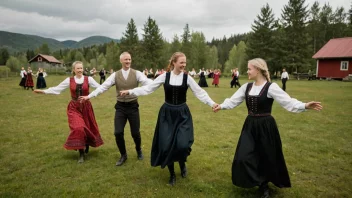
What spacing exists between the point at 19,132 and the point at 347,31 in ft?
187

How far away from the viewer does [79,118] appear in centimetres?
549

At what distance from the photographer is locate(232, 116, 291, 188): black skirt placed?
386cm

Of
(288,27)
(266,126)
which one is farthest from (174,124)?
(288,27)

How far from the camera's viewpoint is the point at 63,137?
7309 mm

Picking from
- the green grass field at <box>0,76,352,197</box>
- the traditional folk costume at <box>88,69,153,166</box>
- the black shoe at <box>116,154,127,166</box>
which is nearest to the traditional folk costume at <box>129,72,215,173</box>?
the green grass field at <box>0,76,352,197</box>

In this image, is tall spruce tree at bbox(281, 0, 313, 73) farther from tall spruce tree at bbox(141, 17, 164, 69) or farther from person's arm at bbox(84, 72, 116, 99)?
person's arm at bbox(84, 72, 116, 99)

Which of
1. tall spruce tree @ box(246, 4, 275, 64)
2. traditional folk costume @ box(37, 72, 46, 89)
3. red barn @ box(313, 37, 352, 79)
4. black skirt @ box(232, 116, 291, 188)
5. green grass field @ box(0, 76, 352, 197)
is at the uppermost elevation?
tall spruce tree @ box(246, 4, 275, 64)

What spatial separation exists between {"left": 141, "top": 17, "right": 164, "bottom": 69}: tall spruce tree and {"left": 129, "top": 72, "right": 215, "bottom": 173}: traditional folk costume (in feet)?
163

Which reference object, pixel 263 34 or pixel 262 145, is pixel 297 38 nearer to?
pixel 263 34

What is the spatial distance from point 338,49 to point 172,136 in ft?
135

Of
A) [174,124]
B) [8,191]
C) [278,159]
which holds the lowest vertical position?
[8,191]

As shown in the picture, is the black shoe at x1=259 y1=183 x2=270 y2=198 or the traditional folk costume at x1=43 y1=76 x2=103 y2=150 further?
the traditional folk costume at x1=43 y1=76 x2=103 y2=150

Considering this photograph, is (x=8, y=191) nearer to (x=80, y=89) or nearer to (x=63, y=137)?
(x=80, y=89)

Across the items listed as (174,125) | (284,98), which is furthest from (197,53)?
(284,98)
